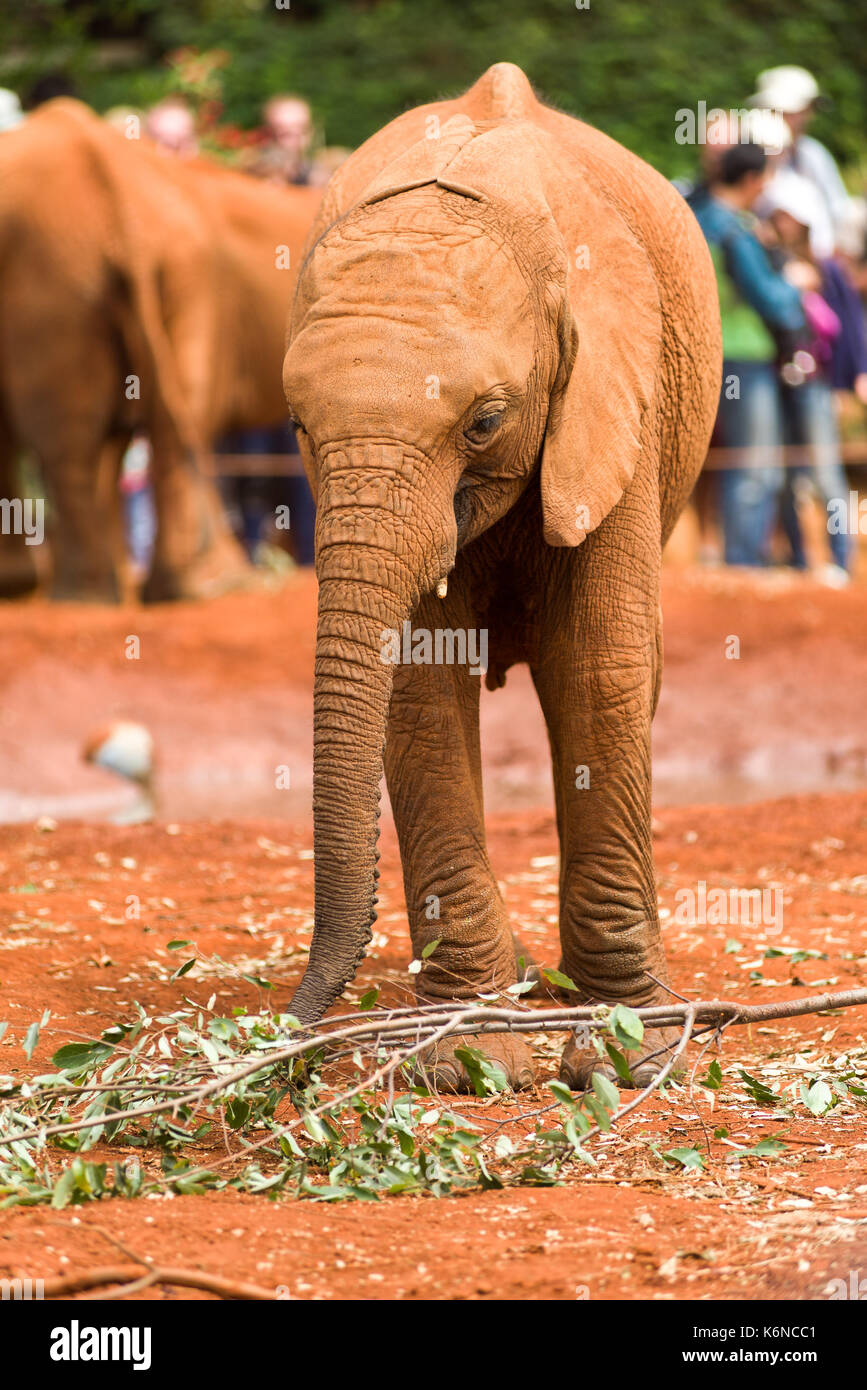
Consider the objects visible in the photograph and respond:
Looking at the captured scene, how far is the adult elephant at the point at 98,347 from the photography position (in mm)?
11633

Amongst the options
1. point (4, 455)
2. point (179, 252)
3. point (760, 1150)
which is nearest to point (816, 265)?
point (179, 252)

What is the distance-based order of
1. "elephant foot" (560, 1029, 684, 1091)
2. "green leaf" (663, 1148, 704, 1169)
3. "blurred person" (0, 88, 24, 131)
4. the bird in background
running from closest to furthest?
"green leaf" (663, 1148, 704, 1169), "elephant foot" (560, 1029, 684, 1091), the bird in background, "blurred person" (0, 88, 24, 131)

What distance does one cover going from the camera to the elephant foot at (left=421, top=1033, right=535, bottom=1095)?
15.3ft

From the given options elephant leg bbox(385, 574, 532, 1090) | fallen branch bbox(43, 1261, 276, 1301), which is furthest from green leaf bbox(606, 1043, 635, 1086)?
fallen branch bbox(43, 1261, 276, 1301)

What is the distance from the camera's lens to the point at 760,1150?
4043mm

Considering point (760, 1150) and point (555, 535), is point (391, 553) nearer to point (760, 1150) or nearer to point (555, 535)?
point (555, 535)

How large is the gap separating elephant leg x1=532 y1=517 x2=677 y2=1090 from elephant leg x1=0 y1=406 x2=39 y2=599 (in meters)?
7.73

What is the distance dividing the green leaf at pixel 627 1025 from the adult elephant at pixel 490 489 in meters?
0.28

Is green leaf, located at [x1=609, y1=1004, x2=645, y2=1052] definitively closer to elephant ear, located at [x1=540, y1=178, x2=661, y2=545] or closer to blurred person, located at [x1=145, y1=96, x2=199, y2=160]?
elephant ear, located at [x1=540, y1=178, x2=661, y2=545]

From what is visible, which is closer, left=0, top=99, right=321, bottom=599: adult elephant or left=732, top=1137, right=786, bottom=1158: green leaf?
left=732, top=1137, right=786, bottom=1158: green leaf

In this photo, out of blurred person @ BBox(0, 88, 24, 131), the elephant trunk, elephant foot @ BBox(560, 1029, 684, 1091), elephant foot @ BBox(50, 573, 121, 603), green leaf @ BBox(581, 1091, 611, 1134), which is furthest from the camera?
blurred person @ BBox(0, 88, 24, 131)

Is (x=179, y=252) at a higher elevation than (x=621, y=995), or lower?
higher

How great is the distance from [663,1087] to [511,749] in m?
5.54

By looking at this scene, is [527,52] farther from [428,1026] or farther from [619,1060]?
[619,1060]
